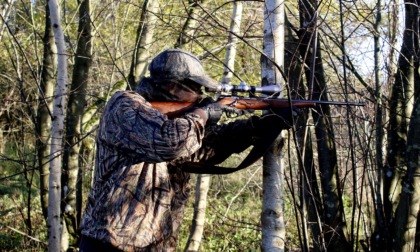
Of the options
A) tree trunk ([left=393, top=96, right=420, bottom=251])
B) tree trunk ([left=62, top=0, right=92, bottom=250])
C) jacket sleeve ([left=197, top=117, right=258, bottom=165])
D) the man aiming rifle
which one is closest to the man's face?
the man aiming rifle

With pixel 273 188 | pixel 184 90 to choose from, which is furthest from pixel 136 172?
pixel 273 188

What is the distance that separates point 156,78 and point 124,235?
36.8 inches

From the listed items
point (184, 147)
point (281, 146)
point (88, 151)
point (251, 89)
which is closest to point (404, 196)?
point (281, 146)

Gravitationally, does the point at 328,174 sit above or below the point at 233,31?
below

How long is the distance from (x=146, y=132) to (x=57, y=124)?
123 inches

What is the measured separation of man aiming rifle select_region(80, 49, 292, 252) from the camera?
10.5 ft

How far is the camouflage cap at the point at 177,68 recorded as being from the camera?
341cm

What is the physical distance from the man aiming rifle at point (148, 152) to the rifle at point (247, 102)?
0.11 feet

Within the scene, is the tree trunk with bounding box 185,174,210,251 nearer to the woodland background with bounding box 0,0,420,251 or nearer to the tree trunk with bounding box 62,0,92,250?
the woodland background with bounding box 0,0,420,251

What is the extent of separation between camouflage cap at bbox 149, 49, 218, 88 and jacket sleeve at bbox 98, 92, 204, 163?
23 cm

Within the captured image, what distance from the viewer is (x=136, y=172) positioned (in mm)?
3346

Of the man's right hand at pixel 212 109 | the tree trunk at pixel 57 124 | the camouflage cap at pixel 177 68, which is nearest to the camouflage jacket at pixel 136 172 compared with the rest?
the man's right hand at pixel 212 109

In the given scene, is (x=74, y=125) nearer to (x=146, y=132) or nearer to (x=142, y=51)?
(x=142, y=51)

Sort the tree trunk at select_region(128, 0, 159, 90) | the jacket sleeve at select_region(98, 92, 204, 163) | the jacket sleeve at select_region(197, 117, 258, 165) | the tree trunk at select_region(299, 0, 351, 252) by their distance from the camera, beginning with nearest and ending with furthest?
the jacket sleeve at select_region(98, 92, 204, 163) → the jacket sleeve at select_region(197, 117, 258, 165) → the tree trunk at select_region(299, 0, 351, 252) → the tree trunk at select_region(128, 0, 159, 90)
